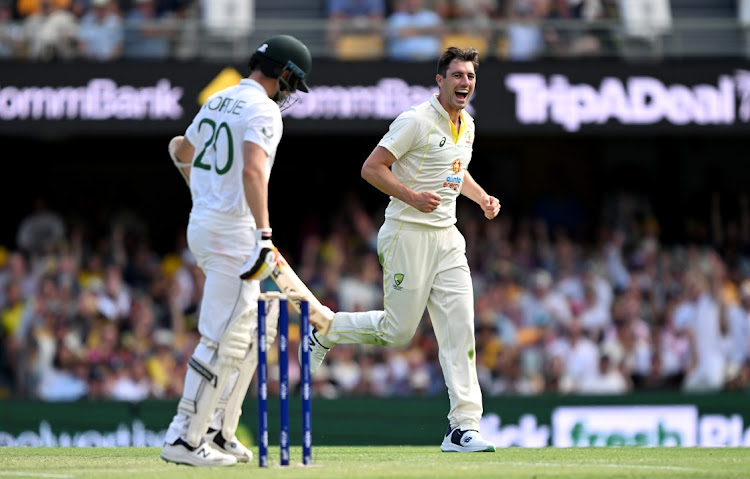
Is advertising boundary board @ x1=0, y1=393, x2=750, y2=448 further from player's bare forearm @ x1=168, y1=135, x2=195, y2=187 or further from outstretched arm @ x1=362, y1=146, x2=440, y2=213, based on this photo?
player's bare forearm @ x1=168, y1=135, x2=195, y2=187

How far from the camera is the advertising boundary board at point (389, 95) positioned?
15609mm

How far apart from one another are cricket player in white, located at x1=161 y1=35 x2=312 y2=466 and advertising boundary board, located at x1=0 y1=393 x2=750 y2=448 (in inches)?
242

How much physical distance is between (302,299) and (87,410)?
7038 mm

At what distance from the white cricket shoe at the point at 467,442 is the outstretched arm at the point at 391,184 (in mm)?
1449

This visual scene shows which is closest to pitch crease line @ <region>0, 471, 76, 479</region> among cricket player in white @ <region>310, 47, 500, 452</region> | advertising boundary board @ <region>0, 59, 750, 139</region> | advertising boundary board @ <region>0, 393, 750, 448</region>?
cricket player in white @ <region>310, 47, 500, 452</region>

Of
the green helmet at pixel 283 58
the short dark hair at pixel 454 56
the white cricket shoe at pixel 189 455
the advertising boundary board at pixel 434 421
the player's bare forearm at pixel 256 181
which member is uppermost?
the short dark hair at pixel 454 56

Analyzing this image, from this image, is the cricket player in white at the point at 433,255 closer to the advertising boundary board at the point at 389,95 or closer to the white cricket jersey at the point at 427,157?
the white cricket jersey at the point at 427,157

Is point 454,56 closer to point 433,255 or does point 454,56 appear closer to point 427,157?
point 427,157

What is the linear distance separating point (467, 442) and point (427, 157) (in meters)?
1.87

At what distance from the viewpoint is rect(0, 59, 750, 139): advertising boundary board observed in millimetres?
15609

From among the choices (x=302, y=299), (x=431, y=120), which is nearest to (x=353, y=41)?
(x=431, y=120)

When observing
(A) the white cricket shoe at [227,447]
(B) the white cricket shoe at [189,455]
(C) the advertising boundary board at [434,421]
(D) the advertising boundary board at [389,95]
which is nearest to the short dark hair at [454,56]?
(A) the white cricket shoe at [227,447]

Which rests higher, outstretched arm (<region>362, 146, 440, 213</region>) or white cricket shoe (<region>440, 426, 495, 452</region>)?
outstretched arm (<region>362, 146, 440, 213</region>)

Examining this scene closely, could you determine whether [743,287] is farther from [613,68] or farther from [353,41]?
[353,41]
